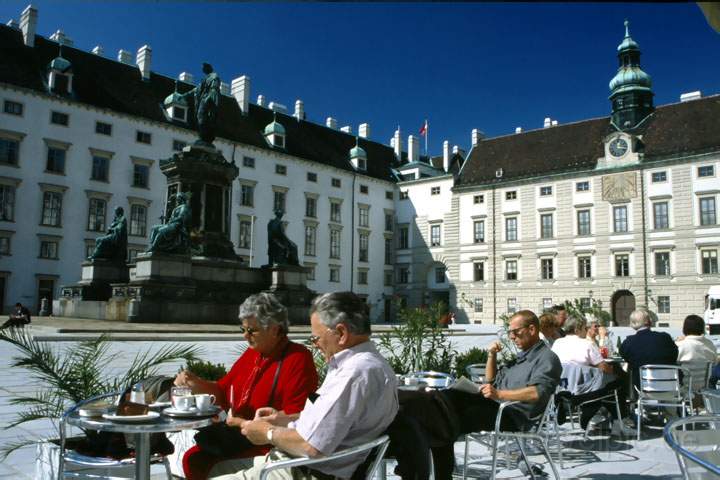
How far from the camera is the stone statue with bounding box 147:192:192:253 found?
1975 centimetres

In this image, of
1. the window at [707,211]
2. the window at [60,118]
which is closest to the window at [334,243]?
the window at [60,118]

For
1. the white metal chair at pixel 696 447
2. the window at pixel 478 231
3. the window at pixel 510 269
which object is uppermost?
the window at pixel 478 231

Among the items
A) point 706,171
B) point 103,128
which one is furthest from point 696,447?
point 706,171

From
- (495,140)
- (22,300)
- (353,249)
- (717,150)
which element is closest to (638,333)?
(22,300)

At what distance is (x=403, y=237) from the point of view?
183ft

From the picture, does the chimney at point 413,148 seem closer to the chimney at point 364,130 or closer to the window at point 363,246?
the chimney at point 364,130

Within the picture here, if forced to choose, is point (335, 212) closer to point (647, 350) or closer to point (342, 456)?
point (647, 350)

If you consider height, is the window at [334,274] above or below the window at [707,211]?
below

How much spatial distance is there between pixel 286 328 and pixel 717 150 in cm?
4344

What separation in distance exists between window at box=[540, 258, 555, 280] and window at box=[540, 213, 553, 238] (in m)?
1.81

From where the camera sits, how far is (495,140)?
54.7 m

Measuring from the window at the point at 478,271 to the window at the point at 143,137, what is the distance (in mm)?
26268

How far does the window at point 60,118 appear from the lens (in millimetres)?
36094

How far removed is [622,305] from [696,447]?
44.2 m
